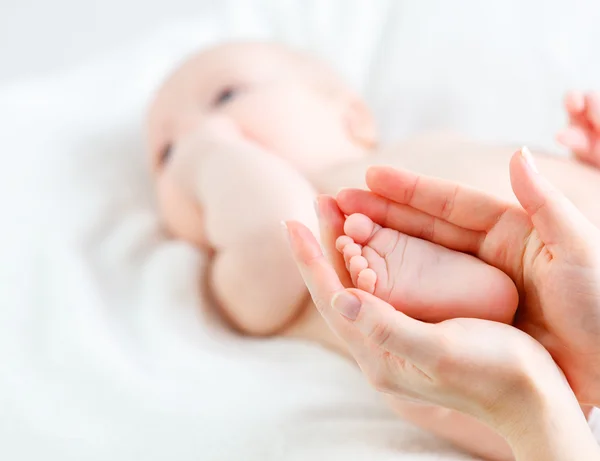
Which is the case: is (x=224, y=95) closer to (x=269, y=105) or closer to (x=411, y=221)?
(x=269, y=105)

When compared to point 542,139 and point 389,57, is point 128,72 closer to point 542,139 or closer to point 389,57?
point 389,57

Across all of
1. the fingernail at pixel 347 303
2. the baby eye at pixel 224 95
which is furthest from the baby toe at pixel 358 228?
the baby eye at pixel 224 95

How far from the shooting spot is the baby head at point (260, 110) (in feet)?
3.82

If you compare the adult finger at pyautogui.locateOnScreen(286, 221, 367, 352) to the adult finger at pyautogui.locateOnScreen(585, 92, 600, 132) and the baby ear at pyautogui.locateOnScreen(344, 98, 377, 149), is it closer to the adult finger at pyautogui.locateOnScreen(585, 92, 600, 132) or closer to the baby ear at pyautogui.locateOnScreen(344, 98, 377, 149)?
the adult finger at pyautogui.locateOnScreen(585, 92, 600, 132)

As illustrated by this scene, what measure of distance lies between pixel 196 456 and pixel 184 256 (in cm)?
36

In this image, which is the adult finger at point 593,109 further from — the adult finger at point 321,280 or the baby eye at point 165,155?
the baby eye at point 165,155

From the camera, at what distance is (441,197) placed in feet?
Answer: 2.24

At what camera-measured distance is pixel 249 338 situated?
41.8 inches

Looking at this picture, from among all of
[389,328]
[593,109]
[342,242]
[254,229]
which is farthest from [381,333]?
[593,109]

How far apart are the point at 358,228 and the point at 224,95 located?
0.65 metres

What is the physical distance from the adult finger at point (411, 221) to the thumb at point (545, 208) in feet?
0.25

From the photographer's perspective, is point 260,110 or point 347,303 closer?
point 347,303

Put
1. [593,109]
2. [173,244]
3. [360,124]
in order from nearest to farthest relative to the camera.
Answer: [593,109]
[173,244]
[360,124]

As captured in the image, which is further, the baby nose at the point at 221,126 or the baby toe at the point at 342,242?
the baby nose at the point at 221,126
